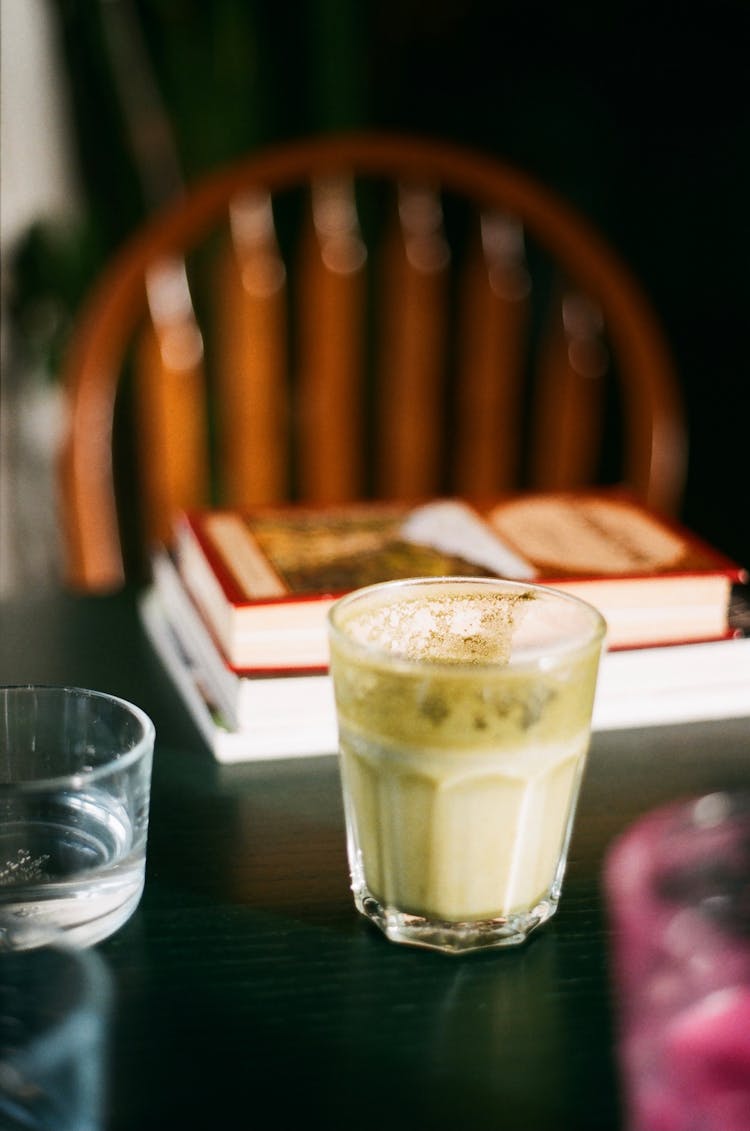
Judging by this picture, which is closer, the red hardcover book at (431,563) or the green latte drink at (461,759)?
the green latte drink at (461,759)

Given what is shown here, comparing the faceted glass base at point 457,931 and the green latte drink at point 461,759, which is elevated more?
the green latte drink at point 461,759

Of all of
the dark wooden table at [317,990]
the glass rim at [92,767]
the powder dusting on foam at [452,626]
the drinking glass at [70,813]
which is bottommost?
the dark wooden table at [317,990]

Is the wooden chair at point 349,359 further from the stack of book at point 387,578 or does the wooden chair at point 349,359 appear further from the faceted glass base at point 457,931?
the faceted glass base at point 457,931

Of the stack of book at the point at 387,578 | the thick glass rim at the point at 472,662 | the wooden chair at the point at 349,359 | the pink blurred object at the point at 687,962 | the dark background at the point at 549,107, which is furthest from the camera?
the dark background at the point at 549,107

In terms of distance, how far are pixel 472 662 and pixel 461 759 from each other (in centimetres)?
6

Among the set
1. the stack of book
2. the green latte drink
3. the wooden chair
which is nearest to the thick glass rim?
the green latte drink

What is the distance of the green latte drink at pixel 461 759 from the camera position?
39 cm

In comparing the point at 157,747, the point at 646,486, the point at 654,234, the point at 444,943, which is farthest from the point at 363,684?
the point at 654,234

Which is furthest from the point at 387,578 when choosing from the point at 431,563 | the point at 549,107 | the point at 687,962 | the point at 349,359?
the point at 549,107

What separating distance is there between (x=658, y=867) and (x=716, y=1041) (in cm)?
7

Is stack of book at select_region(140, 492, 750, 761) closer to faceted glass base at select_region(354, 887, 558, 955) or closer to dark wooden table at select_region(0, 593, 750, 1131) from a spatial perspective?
dark wooden table at select_region(0, 593, 750, 1131)

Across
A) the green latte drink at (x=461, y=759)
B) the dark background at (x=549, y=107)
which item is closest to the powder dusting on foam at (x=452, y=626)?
the green latte drink at (x=461, y=759)

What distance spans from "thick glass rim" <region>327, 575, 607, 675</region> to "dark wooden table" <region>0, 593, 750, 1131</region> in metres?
0.10

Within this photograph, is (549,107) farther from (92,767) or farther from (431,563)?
(92,767)
